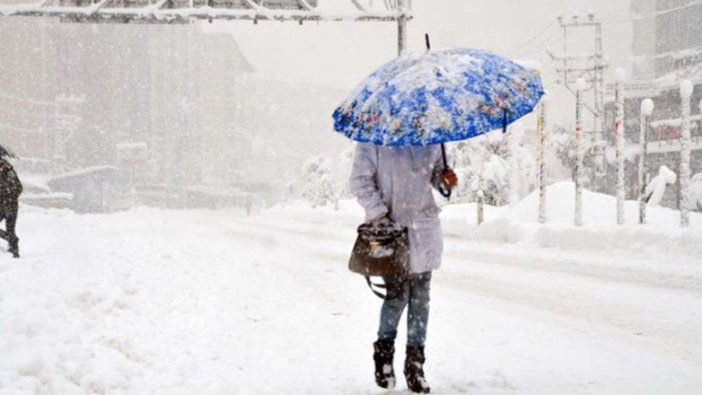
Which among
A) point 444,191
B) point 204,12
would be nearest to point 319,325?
point 444,191

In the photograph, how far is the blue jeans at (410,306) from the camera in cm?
407

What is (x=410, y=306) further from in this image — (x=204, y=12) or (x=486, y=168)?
(x=486, y=168)

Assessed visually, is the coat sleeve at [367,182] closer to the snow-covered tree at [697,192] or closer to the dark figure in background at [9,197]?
the dark figure in background at [9,197]

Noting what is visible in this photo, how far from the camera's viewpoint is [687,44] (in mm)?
65750

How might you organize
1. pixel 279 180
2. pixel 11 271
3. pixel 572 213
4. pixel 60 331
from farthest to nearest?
1. pixel 279 180
2. pixel 572 213
3. pixel 11 271
4. pixel 60 331

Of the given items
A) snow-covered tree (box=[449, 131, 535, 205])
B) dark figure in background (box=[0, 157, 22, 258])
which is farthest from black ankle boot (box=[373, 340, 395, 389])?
snow-covered tree (box=[449, 131, 535, 205])

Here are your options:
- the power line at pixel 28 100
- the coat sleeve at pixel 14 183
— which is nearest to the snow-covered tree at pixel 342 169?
the power line at pixel 28 100

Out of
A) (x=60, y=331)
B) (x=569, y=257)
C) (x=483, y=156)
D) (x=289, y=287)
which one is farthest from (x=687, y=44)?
(x=60, y=331)

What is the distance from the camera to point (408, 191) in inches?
159

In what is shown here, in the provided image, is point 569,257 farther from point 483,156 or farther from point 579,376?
Result: point 483,156

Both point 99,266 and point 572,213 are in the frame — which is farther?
point 572,213

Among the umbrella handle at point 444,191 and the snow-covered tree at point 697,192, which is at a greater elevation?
the umbrella handle at point 444,191

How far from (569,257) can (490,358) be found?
7.77m

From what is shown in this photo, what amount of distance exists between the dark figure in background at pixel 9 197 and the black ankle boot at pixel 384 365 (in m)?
8.48
